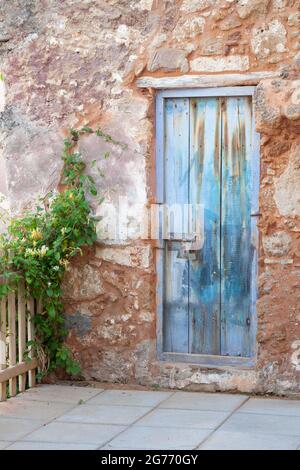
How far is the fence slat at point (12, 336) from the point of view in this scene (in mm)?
6656

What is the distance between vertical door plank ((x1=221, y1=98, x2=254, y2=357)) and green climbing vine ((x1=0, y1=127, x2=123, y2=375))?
86 cm

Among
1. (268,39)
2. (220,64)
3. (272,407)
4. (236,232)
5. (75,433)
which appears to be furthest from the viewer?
(236,232)

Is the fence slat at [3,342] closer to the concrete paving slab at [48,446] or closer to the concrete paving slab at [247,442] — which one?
the concrete paving slab at [48,446]

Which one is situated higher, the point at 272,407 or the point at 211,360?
the point at 211,360

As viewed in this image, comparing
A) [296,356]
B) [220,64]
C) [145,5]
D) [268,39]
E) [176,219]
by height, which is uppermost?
[145,5]

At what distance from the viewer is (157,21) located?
670 centimetres

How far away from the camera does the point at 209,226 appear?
6750mm

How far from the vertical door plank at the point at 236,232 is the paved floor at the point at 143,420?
47cm

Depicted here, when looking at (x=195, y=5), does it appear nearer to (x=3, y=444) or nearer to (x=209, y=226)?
(x=209, y=226)

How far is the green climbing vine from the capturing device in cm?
672

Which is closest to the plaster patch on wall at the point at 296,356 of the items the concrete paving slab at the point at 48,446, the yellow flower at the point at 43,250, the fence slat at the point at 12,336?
the concrete paving slab at the point at 48,446

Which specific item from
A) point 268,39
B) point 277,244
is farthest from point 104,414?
point 268,39

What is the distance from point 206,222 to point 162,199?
14.2 inches
